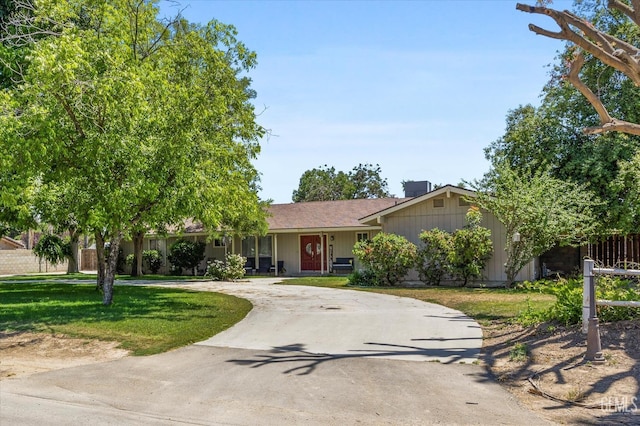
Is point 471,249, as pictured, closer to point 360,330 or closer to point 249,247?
point 360,330

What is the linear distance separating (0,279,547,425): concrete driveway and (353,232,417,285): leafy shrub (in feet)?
32.2

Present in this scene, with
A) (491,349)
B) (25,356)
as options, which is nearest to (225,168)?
(25,356)

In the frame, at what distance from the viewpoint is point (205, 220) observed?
13078 mm

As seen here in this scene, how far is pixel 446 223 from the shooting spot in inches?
847

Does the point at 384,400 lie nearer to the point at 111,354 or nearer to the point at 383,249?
the point at 111,354

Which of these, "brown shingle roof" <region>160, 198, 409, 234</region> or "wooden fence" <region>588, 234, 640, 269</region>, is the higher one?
"brown shingle roof" <region>160, 198, 409, 234</region>

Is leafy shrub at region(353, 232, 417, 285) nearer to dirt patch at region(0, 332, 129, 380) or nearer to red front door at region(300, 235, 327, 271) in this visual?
red front door at region(300, 235, 327, 271)

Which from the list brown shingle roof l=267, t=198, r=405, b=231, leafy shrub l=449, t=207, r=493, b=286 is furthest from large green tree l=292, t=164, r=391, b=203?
leafy shrub l=449, t=207, r=493, b=286

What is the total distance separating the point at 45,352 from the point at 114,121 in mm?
5121

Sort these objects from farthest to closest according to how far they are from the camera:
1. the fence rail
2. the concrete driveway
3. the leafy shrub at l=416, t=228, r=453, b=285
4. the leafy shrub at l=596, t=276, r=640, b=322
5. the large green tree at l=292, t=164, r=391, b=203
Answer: the large green tree at l=292, t=164, r=391, b=203 → the leafy shrub at l=416, t=228, r=453, b=285 → the leafy shrub at l=596, t=276, r=640, b=322 → the fence rail → the concrete driveway

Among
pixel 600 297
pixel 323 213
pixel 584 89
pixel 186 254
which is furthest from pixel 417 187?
pixel 600 297

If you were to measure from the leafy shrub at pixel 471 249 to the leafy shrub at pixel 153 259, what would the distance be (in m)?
17.7

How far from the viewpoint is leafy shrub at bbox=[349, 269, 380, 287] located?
2070cm

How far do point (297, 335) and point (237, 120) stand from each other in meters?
8.68
